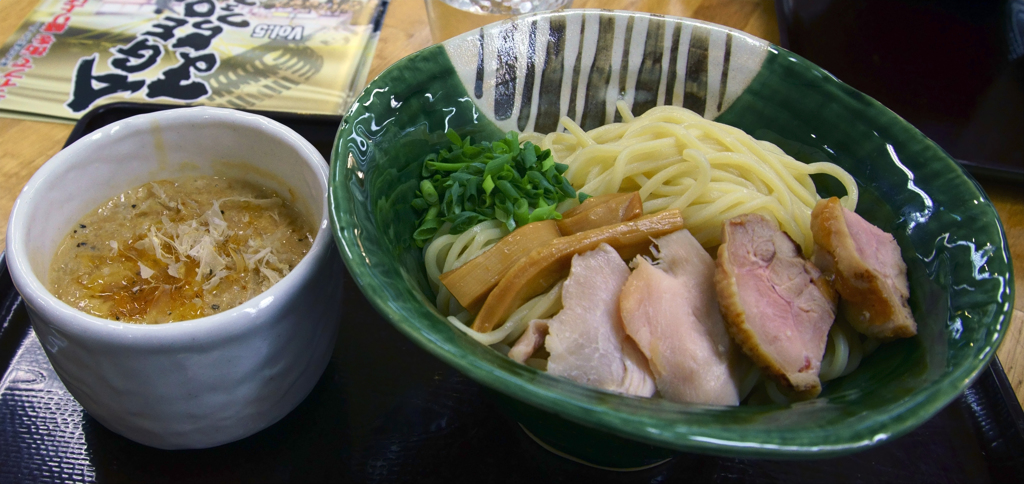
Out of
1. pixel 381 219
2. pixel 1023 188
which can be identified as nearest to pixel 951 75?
pixel 1023 188

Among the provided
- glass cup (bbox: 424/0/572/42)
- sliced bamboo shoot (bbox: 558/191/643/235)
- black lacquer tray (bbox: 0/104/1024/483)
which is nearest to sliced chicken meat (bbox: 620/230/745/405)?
sliced bamboo shoot (bbox: 558/191/643/235)

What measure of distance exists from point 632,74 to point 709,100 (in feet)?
0.72

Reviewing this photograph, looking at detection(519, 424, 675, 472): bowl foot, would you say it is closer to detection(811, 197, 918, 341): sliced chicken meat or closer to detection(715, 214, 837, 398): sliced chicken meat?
detection(715, 214, 837, 398): sliced chicken meat

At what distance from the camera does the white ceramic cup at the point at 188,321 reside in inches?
40.3

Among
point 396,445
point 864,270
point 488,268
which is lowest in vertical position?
point 396,445

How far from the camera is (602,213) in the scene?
1393 millimetres

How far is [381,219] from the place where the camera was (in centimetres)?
131

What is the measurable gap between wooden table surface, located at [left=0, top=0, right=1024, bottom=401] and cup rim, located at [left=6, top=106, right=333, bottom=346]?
2.18 ft

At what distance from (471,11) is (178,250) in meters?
1.25

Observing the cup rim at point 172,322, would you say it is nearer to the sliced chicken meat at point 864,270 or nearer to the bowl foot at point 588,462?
the bowl foot at point 588,462

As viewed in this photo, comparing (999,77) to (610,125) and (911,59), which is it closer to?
(911,59)

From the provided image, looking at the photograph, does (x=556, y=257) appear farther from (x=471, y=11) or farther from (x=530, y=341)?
(x=471, y=11)

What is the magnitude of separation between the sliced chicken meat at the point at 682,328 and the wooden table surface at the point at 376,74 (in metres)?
0.89

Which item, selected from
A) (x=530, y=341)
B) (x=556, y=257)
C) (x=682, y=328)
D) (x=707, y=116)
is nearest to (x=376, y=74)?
(x=707, y=116)
